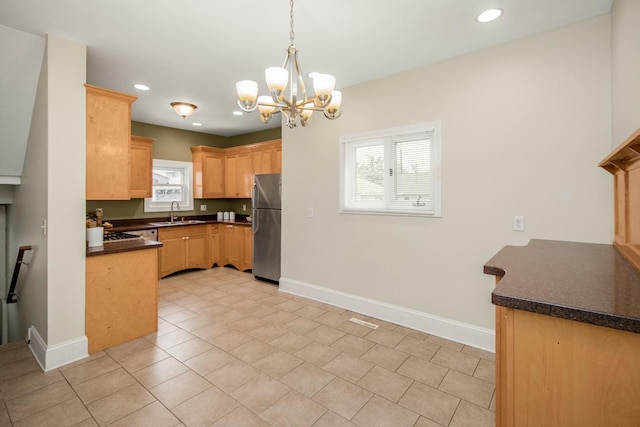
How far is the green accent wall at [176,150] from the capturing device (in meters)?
5.07

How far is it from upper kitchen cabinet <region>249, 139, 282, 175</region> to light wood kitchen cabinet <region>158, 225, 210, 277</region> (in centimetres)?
151

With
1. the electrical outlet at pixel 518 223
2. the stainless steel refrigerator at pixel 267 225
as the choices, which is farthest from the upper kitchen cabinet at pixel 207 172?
the electrical outlet at pixel 518 223

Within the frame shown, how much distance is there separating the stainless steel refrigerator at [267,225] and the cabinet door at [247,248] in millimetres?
356

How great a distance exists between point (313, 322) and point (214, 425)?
1589 millimetres

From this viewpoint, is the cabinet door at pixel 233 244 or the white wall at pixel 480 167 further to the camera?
the cabinet door at pixel 233 244

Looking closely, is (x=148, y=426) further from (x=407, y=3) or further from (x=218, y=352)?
(x=407, y=3)

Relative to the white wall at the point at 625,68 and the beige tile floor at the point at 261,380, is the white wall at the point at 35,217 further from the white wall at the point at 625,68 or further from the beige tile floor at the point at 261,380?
the white wall at the point at 625,68

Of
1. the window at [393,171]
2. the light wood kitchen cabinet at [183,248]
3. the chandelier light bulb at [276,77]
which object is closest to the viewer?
the chandelier light bulb at [276,77]

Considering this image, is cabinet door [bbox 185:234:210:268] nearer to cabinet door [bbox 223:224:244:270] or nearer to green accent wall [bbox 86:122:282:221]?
cabinet door [bbox 223:224:244:270]

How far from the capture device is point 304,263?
4.11m

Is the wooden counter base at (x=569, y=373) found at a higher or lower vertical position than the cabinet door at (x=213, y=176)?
lower

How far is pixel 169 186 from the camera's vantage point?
5797 mm

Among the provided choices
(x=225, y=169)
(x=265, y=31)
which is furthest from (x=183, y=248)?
(x=265, y=31)

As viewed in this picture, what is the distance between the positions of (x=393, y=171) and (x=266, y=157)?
265 centimetres
